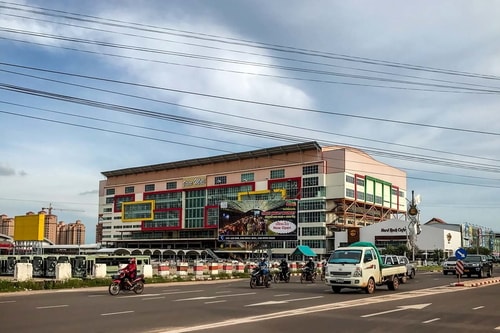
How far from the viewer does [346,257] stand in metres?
23.0

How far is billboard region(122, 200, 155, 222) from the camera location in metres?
144

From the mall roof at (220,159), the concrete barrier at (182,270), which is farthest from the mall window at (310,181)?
the concrete barrier at (182,270)

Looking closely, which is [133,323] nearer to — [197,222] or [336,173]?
[336,173]

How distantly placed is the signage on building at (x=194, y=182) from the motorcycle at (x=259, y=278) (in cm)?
10607

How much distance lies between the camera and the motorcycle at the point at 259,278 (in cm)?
2769

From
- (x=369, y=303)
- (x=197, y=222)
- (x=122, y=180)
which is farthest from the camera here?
(x=122, y=180)

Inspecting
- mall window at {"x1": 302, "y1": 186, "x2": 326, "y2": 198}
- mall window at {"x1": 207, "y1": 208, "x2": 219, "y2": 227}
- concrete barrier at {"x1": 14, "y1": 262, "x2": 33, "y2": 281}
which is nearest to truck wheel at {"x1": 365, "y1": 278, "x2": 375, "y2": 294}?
concrete barrier at {"x1": 14, "y1": 262, "x2": 33, "y2": 281}

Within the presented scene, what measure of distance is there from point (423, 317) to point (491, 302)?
245 inches

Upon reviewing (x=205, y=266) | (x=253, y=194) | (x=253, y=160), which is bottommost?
(x=205, y=266)

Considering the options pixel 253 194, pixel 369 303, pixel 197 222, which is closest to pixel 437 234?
pixel 253 194

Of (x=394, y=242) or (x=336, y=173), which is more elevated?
(x=336, y=173)

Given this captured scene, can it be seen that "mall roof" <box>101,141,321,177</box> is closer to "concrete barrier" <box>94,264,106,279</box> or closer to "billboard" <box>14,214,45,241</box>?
"billboard" <box>14,214,45,241</box>

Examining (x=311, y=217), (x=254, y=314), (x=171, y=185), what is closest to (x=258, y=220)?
(x=311, y=217)

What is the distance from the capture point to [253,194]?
123 meters
